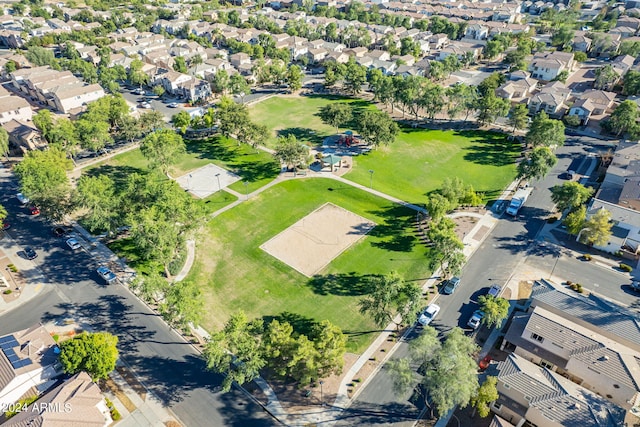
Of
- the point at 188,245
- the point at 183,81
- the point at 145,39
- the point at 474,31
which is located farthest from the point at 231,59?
the point at 474,31

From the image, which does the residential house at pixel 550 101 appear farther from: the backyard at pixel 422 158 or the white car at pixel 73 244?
the white car at pixel 73 244

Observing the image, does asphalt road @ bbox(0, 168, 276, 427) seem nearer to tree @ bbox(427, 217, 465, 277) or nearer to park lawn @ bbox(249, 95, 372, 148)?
tree @ bbox(427, 217, 465, 277)

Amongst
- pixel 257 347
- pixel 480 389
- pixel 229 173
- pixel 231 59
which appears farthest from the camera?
pixel 231 59

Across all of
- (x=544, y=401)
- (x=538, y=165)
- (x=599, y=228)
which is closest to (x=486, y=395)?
(x=544, y=401)

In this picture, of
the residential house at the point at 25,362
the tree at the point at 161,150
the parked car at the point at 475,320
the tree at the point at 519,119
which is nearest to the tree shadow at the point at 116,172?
the tree at the point at 161,150

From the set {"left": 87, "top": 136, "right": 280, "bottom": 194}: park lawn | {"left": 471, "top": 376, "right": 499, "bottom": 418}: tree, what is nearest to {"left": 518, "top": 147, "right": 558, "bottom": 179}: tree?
{"left": 471, "top": 376, "right": 499, "bottom": 418}: tree

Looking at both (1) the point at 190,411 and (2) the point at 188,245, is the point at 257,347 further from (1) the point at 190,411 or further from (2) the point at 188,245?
(2) the point at 188,245
